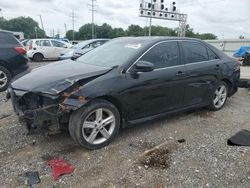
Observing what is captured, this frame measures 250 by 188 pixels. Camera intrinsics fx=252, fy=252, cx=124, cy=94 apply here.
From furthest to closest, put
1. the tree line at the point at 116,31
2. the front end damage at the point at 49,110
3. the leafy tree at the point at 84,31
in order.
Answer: the leafy tree at the point at 84,31, the tree line at the point at 116,31, the front end damage at the point at 49,110

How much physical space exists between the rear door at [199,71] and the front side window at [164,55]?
0.73ft

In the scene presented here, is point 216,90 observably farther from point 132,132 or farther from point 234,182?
point 234,182

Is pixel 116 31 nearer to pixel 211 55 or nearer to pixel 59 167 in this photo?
pixel 211 55

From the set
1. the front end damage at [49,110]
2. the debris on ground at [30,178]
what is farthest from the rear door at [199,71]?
the debris on ground at [30,178]

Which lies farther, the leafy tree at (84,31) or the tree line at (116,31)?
the leafy tree at (84,31)

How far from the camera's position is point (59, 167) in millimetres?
3154

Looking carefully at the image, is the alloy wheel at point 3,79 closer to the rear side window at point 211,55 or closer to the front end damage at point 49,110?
the front end damage at point 49,110

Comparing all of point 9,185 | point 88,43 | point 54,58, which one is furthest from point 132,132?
point 54,58

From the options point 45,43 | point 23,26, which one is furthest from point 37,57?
point 23,26

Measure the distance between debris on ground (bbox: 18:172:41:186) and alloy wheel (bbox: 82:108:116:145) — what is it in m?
0.80

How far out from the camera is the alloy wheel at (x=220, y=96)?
5.44 metres

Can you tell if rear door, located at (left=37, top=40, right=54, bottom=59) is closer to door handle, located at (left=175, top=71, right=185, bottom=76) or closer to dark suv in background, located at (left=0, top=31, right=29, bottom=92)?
dark suv in background, located at (left=0, top=31, right=29, bottom=92)

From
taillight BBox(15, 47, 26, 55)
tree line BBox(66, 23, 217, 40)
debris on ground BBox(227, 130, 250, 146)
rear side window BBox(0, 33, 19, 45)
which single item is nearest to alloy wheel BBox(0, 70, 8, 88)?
taillight BBox(15, 47, 26, 55)

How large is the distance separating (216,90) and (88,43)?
29.0ft
